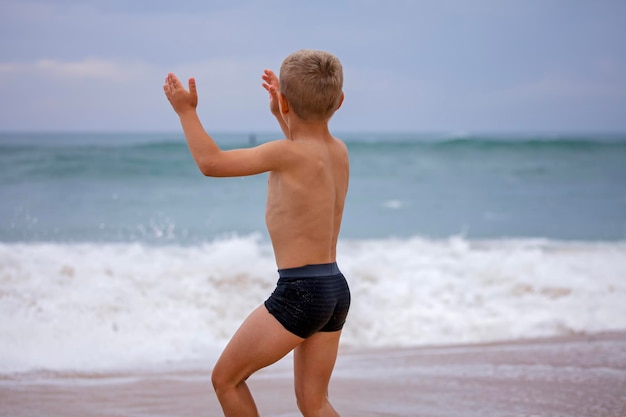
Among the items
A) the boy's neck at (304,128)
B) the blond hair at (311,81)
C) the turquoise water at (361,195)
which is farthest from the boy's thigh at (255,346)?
the turquoise water at (361,195)

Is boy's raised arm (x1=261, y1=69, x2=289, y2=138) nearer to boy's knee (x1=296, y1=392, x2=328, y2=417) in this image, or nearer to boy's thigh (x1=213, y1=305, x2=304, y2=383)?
boy's thigh (x1=213, y1=305, x2=304, y2=383)

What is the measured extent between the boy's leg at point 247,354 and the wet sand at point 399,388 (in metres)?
1.56

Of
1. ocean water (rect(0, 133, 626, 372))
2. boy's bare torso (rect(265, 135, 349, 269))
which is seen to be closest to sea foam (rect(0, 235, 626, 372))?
ocean water (rect(0, 133, 626, 372))

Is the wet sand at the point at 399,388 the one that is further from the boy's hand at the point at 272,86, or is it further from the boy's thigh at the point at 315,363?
the boy's hand at the point at 272,86

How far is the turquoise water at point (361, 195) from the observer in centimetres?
1366

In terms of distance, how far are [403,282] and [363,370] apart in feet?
9.29

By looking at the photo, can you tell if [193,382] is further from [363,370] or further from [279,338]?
[279,338]

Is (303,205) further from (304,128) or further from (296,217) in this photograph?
(304,128)

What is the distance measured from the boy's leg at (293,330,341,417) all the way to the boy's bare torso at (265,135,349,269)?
30 centimetres

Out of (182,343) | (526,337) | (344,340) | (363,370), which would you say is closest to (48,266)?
(182,343)

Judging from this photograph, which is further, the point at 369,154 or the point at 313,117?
the point at 369,154

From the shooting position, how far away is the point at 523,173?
75.1 feet

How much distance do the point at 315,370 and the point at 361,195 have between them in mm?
15812

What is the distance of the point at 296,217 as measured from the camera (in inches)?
104
